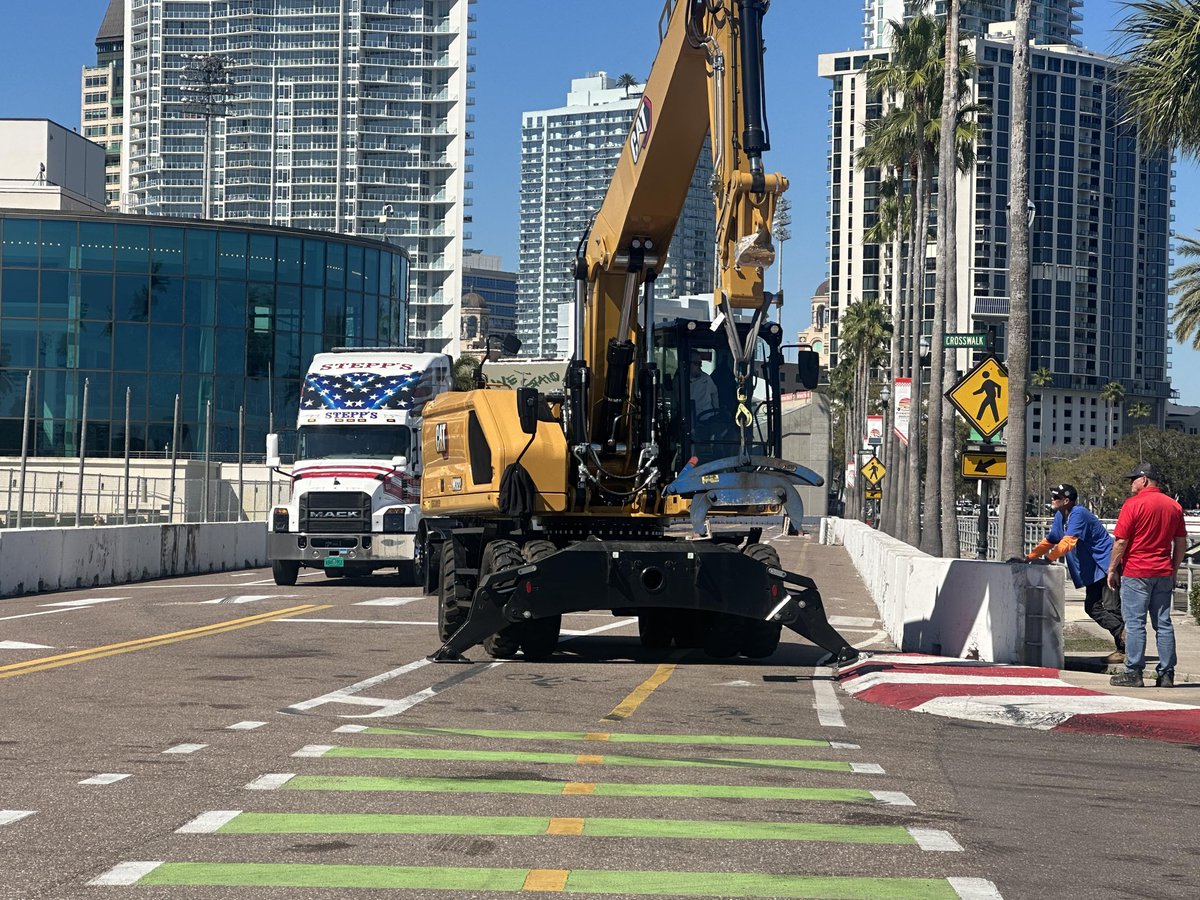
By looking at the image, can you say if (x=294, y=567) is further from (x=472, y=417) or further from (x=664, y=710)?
(x=664, y=710)

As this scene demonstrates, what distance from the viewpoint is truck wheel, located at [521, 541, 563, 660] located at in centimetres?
1650

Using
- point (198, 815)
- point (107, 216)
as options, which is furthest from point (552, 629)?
point (107, 216)

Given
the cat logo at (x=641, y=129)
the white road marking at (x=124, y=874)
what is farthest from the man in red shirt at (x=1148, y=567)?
the white road marking at (x=124, y=874)

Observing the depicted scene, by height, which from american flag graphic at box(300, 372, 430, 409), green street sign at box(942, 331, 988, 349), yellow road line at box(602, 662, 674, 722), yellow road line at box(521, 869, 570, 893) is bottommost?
yellow road line at box(602, 662, 674, 722)

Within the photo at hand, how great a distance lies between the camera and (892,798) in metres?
9.02

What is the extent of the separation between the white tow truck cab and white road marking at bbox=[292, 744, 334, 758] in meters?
20.3

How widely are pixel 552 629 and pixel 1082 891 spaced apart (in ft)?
33.1

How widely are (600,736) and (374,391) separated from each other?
2048cm

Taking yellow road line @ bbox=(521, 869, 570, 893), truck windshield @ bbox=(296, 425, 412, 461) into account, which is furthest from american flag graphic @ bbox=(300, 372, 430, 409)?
yellow road line @ bbox=(521, 869, 570, 893)

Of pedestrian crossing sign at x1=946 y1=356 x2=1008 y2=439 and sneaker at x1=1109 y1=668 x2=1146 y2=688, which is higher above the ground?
pedestrian crossing sign at x1=946 y1=356 x2=1008 y2=439

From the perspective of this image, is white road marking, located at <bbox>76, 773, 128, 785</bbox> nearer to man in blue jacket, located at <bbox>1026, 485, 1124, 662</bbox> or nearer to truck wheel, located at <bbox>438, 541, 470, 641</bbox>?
truck wheel, located at <bbox>438, 541, 470, 641</bbox>

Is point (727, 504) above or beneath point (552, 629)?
above

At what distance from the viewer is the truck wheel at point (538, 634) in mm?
16500

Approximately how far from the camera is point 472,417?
1825cm
